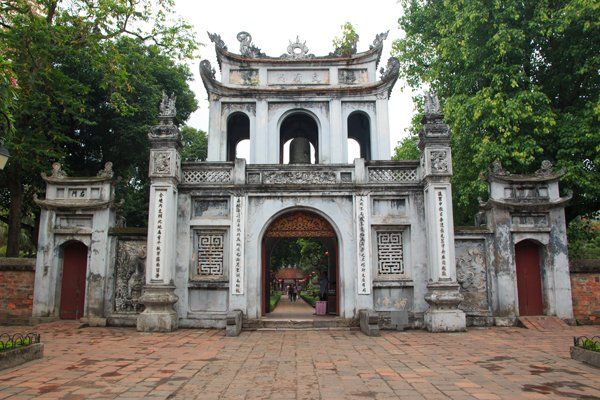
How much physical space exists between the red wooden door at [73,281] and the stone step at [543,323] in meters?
11.7

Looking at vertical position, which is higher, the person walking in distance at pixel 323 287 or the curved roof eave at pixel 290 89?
the curved roof eave at pixel 290 89

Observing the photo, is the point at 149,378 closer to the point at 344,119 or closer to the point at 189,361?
the point at 189,361

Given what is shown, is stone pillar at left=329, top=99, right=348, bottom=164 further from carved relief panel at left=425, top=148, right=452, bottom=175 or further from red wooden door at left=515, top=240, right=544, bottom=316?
red wooden door at left=515, top=240, right=544, bottom=316

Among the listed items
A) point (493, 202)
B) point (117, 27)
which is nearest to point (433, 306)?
point (493, 202)

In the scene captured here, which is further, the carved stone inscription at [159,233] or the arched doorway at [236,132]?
the arched doorway at [236,132]

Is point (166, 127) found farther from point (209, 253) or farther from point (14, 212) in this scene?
point (14, 212)

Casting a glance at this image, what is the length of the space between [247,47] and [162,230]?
6960 mm

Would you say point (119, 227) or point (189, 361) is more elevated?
point (119, 227)

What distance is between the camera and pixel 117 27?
14828 mm

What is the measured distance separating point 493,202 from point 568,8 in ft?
18.9

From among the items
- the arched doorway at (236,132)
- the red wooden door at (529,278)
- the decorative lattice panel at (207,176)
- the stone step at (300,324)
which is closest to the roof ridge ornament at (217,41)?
the arched doorway at (236,132)

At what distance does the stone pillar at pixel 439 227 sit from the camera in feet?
38.0

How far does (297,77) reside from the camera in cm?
1539

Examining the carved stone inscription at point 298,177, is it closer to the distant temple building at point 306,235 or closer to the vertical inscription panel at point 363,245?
the distant temple building at point 306,235
